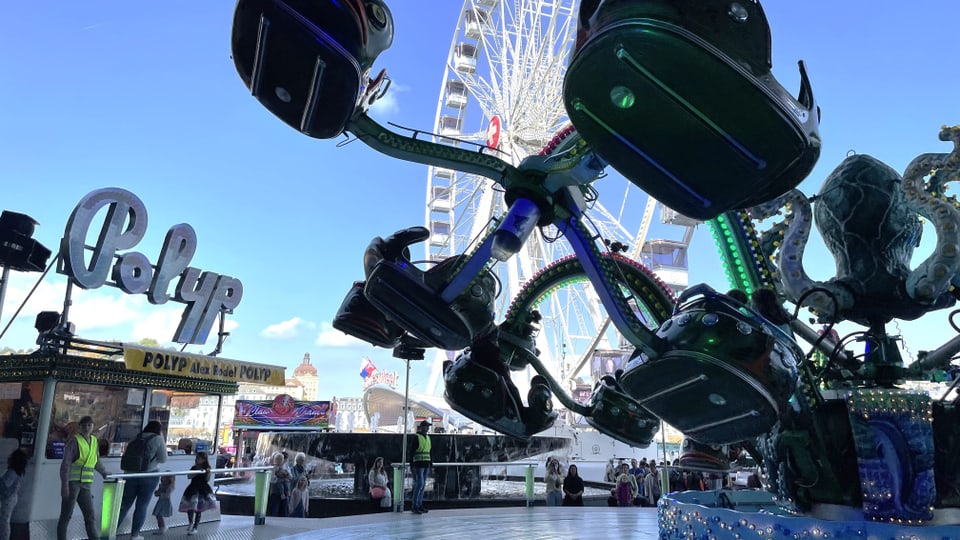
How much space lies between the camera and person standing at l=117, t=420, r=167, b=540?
7750 millimetres

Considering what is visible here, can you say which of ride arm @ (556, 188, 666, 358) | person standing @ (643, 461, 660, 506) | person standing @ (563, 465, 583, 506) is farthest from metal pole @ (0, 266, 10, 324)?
person standing @ (643, 461, 660, 506)

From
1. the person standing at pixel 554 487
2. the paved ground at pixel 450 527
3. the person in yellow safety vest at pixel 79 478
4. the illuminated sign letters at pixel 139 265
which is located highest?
the illuminated sign letters at pixel 139 265

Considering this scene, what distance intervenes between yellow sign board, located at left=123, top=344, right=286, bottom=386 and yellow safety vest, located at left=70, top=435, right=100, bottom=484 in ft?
12.1

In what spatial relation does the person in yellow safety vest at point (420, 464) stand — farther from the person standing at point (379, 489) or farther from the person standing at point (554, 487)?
the person standing at point (554, 487)

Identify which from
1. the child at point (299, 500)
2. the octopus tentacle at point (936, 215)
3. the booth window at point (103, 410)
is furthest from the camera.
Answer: the child at point (299, 500)

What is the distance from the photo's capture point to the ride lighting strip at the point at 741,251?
5.05 metres

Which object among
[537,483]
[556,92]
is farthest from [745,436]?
[556,92]

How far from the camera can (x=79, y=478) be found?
7.05 metres

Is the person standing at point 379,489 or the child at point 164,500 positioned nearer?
the child at point 164,500

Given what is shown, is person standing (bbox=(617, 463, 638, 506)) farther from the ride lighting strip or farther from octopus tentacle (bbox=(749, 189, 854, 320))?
the ride lighting strip

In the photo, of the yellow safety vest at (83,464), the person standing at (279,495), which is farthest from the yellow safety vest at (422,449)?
the yellow safety vest at (83,464)

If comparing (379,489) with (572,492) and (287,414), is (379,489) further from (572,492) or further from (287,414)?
(287,414)

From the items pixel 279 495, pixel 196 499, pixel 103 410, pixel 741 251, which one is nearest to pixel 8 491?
pixel 196 499

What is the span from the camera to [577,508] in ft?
38.1
